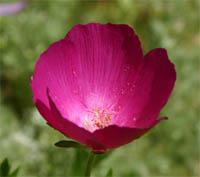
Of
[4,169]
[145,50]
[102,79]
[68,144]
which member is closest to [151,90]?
[102,79]

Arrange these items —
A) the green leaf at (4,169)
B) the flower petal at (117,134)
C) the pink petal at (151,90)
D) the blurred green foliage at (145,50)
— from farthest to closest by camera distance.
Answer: the blurred green foliage at (145,50)
the green leaf at (4,169)
the pink petal at (151,90)
the flower petal at (117,134)

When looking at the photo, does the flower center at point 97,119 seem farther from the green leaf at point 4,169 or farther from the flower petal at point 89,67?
the green leaf at point 4,169

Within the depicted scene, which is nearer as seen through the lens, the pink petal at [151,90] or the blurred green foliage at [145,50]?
the pink petal at [151,90]

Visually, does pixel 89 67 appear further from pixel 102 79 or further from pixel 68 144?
pixel 68 144

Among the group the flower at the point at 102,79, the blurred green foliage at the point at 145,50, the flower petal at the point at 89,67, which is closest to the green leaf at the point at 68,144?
the flower at the point at 102,79

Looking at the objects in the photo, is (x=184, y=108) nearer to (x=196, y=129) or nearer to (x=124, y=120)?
(x=196, y=129)

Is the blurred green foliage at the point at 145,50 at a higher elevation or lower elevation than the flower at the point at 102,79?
lower

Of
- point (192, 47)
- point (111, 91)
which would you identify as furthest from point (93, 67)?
point (192, 47)

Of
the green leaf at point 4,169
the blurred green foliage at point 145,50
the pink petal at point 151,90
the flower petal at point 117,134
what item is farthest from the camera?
the blurred green foliage at point 145,50
